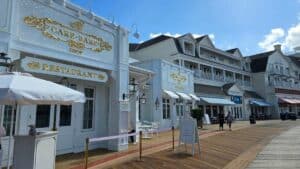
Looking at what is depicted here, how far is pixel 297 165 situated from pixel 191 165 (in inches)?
117

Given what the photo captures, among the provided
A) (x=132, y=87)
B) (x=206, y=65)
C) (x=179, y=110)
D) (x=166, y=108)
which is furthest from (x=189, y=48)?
(x=132, y=87)

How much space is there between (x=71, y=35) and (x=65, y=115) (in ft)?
9.49

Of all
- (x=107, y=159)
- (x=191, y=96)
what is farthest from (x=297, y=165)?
(x=191, y=96)

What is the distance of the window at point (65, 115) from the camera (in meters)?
9.14

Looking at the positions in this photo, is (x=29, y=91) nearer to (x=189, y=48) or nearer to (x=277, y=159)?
(x=277, y=159)

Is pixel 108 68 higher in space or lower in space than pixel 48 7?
lower

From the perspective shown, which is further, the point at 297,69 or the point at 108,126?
the point at 297,69

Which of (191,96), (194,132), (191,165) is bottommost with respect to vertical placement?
(191,165)

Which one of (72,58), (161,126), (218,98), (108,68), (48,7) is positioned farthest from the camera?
(218,98)

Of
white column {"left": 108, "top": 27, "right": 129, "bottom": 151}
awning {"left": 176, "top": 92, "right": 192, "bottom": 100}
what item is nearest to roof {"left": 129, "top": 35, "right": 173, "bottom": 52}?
awning {"left": 176, "top": 92, "right": 192, "bottom": 100}

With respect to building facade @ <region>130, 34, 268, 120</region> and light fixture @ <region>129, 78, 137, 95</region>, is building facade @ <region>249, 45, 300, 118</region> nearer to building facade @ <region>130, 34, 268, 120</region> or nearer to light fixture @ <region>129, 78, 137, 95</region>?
building facade @ <region>130, 34, 268, 120</region>

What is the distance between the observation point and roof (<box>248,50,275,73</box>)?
44.9m

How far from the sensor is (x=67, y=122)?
30.7ft

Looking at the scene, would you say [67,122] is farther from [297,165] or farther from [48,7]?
[297,165]
